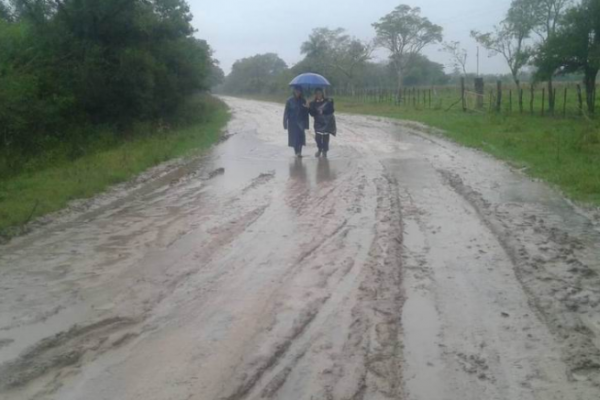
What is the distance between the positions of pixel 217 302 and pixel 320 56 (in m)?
70.0

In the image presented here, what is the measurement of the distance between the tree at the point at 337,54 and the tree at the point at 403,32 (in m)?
2.72

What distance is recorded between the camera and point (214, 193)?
12016 mm

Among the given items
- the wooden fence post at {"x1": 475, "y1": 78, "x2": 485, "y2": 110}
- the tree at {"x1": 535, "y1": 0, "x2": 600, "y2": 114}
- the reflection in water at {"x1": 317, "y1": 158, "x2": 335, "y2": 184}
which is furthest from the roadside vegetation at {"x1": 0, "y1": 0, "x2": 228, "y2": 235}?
the wooden fence post at {"x1": 475, "y1": 78, "x2": 485, "y2": 110}

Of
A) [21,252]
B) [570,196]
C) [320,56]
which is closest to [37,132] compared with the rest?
[21,252]

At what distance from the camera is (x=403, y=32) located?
6544 cm

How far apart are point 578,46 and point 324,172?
16.9 meters

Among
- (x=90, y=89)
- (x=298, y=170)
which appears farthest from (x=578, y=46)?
(x=90, y=89)

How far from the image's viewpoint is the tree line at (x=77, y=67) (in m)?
19.7

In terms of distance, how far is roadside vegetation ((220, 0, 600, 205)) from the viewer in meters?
16.4

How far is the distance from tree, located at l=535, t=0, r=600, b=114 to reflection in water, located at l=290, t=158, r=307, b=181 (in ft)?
49.8

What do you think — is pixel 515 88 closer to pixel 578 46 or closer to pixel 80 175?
pixel 578 46

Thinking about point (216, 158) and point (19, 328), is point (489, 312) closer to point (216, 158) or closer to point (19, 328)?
point (19, 328)

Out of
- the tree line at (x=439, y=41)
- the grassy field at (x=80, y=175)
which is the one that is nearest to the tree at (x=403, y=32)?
the tree line at (x=439, y=41)

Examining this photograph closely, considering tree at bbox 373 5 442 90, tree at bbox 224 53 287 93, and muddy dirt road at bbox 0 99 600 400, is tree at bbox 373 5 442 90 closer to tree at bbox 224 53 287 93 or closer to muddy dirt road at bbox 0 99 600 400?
tree at bbox 224 53 287 93
